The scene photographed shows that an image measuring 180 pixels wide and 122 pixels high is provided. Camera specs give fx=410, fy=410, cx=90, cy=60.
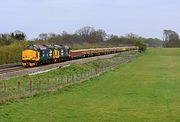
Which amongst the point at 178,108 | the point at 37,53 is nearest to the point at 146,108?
Result: the point at 178,108

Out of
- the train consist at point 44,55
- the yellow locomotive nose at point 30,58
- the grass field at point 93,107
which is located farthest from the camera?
the train consist at point 44,55

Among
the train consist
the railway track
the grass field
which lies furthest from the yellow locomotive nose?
the grass field

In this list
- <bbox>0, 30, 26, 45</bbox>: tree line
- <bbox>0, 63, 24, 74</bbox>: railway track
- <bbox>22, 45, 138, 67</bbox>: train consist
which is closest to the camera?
<bbox>0, 63, 24, 74</bbox>: railway track

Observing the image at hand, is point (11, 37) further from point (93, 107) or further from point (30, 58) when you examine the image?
point (93, 107)

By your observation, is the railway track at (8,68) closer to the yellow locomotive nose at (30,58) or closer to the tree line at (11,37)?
the yellow locomotive nose at (30,58)

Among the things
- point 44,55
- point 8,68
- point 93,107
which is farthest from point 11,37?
point 93,107

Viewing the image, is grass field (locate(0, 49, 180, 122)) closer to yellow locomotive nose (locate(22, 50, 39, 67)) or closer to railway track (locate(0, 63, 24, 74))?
railway track (locate(0, 63, 24, 74))

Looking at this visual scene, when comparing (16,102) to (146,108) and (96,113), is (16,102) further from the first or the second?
(146,108)

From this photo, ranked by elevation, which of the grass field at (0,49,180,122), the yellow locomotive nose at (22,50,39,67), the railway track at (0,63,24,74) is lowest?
the grass field at (0,49,180,122)

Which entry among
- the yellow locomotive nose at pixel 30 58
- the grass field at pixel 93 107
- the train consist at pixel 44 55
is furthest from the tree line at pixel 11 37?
the grass field at pixel 93 107

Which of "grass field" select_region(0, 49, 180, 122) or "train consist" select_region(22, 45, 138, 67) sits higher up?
"train consist" select_region(22, 45, 138, 67)

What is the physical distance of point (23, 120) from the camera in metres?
16.1

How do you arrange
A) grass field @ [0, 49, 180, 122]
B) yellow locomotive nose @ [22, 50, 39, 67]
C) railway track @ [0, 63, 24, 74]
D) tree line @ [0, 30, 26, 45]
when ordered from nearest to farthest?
grass field @ [0, 49, 180, 122] < railway track @ [0, 63, 24, 74] < yellow locomotive nose @ [22, 50, 39, 67] < tree line @ [0, 30, 26, 45]

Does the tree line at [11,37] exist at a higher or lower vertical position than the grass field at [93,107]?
higher
